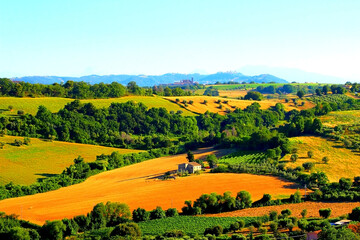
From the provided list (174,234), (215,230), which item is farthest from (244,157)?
(174,234)

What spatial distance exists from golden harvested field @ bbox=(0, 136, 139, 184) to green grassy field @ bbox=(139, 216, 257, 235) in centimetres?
2750

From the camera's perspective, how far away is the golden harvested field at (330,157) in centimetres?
5647

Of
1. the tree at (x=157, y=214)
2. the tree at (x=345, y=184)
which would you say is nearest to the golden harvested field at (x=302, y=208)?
the tree at (x=345, y=184)

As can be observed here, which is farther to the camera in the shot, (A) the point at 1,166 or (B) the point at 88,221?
(A) the point at 1,166

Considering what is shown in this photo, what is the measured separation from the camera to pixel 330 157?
6172 centimetres

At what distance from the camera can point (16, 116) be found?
8756 cm

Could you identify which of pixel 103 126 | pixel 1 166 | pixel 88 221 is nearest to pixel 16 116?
pixel 103 126

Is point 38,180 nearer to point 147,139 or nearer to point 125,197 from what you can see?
point 125,197

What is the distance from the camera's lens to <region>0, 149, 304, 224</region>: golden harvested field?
44.2 meters

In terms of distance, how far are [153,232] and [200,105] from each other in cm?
9136

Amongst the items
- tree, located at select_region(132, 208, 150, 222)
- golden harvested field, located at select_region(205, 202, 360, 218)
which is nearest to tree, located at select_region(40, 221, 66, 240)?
tree, located at select_region(132, 208, 150, 222)

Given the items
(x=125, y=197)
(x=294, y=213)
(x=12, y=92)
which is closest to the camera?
(x=294, y=213)

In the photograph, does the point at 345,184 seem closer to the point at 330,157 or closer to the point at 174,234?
the point at 330,157

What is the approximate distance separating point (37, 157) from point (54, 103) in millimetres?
38540
